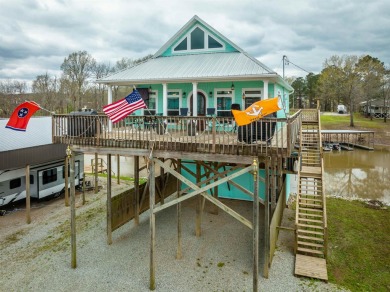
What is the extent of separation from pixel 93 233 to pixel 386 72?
218 ft

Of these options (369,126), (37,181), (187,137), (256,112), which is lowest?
(37,181)

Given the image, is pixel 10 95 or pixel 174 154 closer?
pixel 174 154

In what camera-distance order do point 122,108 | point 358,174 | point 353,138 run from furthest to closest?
point 353,138
point 358,174
point 122,108

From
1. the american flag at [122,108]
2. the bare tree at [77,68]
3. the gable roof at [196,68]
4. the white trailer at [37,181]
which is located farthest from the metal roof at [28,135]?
the bare tree at [77,68]

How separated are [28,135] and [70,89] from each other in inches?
1528

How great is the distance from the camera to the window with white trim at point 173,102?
50.8ft

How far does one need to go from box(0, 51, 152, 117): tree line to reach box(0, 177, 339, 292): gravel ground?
3726 centimetres

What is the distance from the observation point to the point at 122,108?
9.20m

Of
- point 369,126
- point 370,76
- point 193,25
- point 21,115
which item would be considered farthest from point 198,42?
point 370,76

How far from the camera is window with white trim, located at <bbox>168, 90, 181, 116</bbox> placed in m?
15.5

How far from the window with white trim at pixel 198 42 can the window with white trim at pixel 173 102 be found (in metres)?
3.00

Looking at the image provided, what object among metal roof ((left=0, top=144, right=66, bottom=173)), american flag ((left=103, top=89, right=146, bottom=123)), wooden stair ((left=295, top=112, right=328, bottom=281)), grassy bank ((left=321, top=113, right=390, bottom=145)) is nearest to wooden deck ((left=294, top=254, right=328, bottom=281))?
wooden stair ((left=295, top=112, right=328, bottom=281))

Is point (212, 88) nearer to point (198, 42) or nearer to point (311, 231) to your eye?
point (198, 42)

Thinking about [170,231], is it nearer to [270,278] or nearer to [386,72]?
[270,278]
